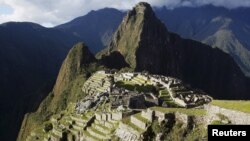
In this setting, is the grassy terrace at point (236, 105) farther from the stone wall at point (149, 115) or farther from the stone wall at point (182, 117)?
the stone wall at point (149, 115)

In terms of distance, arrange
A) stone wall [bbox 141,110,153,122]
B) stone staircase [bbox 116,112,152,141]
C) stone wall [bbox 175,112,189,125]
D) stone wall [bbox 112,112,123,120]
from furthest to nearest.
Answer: stone wall [bbox 112,112,123,120] < stone staircase [bbox 116,112,152,141] < stone wall [bbox 141,110,153,122] < stone wall [bbox 175,112,189,125]

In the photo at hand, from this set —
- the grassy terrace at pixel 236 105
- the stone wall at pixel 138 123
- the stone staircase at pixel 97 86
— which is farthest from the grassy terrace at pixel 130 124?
the stone staircase at pixel 97 86

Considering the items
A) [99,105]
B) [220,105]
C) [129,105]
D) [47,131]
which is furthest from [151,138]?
[47,131]

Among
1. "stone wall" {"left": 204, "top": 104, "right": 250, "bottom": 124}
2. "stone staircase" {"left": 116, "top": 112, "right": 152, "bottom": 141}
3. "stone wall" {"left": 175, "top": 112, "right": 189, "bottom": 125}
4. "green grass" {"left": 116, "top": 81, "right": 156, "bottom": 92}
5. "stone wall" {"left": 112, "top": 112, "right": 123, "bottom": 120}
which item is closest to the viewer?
"stone wall" {"left": 204, "top": 104, "right": 250, "bottom": 124}

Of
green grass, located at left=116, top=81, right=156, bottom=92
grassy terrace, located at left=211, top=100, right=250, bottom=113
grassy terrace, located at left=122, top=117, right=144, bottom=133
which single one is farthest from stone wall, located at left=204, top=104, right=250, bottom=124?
green grass, located at left=116, top=81, right=156, bottom=92

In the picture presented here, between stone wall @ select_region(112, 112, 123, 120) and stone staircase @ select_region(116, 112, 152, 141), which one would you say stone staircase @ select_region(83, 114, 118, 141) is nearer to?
stone wall @ select_region(112, 112, 123, 120)

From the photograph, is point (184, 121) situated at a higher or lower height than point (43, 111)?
lower

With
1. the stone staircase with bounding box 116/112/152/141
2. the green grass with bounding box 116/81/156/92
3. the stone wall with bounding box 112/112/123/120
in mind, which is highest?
the green grass with bounding box 116/81/156/92

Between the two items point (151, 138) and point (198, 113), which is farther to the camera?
point (151, 138)

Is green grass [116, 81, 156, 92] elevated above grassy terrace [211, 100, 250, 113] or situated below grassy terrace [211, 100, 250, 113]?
above

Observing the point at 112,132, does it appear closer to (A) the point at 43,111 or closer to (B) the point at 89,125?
(B) the point at 89,125
